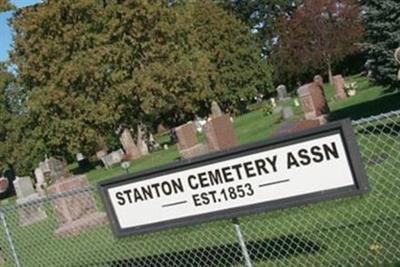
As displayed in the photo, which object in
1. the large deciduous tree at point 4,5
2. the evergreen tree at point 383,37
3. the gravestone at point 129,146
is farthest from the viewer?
the gravestone at point 129,146

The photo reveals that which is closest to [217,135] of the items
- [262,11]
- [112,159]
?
[112,159]

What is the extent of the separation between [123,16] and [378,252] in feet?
115

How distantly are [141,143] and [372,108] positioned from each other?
2282 cm

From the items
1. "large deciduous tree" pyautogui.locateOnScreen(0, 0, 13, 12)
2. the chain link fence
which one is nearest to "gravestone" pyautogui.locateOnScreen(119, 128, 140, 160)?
"large deciduous tree" pyautogui.locateOnScreen(0, 0, 13, 12)

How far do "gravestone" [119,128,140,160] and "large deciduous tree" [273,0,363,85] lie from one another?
2393cm

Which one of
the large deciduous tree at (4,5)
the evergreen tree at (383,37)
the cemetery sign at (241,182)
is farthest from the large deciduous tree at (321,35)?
the cemetery sign at (241,182)

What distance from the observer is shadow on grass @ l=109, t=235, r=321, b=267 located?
7715mm

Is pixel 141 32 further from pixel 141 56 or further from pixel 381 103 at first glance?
pixel 381 103

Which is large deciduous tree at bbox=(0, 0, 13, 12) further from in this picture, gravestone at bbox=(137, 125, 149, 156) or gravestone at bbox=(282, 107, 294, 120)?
gravestone at bbox=(137, 125, 149, 156)

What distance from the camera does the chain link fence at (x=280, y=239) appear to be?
23.1 feet

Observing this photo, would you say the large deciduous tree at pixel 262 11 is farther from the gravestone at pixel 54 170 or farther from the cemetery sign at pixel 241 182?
the cemetery sign at pixel 241 182

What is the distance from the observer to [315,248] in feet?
24.7

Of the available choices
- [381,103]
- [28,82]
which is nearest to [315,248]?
[381,103]

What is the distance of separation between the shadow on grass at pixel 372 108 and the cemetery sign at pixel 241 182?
15.8m
